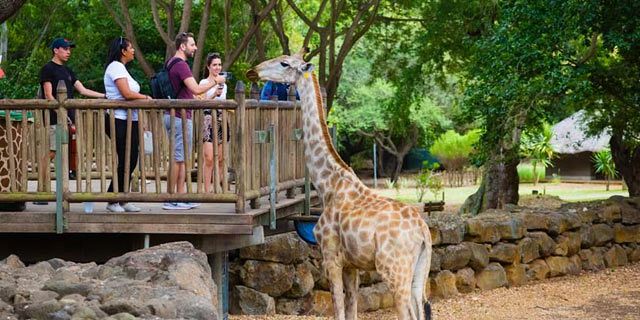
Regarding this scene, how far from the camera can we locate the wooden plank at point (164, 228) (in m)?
9.88

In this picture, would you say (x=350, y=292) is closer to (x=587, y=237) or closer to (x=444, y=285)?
(x=444, y=285)

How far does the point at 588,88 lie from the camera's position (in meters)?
16.8

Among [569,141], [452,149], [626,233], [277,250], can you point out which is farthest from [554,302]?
[452,149]

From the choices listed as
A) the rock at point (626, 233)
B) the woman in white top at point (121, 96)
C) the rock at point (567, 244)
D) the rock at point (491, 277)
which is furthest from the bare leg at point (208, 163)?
the rock at point (626, 233)

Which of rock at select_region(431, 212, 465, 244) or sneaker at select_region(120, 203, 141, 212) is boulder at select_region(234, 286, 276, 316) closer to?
rock at select_region(431, 212, 465, 244)

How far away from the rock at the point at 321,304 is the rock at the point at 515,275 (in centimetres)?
385

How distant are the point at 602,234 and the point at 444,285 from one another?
13.6ft

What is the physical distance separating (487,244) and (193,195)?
26.5ft

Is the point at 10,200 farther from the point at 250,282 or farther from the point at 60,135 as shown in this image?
the point at 250,282

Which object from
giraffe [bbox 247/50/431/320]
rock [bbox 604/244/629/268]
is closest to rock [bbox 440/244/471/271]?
rock [bbox 604/244/629/268]

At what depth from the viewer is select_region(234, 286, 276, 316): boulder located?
13.9 meters

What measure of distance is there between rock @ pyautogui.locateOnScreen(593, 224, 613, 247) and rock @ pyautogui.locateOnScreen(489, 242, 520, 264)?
223 centimetres

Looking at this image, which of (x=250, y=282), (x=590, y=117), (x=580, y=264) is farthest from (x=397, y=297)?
(x=590, y=117)

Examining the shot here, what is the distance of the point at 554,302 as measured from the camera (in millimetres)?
15938
